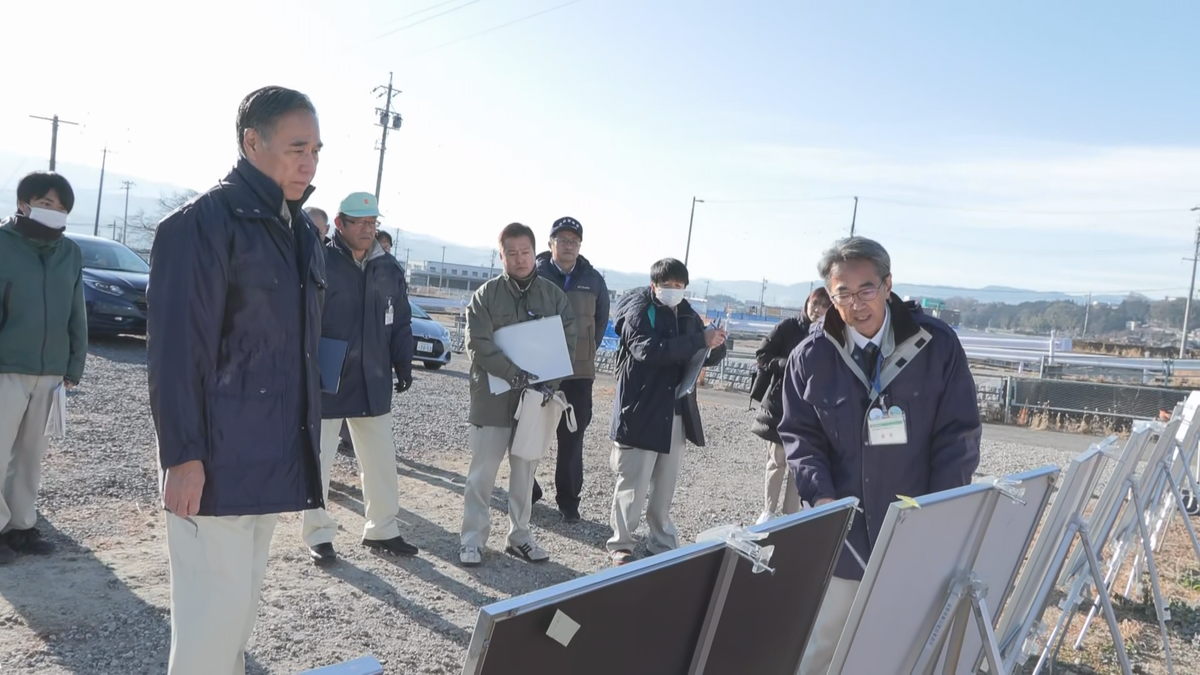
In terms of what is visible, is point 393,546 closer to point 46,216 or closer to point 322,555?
point 322,555

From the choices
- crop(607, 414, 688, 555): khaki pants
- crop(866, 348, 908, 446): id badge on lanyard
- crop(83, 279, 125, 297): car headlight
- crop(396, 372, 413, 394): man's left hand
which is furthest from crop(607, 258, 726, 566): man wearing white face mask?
crop(83, 279, 125, 297): car headlight

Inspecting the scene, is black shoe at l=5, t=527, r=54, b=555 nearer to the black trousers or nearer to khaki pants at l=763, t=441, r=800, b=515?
the black trousers

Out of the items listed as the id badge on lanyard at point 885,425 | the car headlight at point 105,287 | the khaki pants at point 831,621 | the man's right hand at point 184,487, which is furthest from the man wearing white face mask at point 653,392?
the car headlight at point 105,287

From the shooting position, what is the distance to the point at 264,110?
2557 mm

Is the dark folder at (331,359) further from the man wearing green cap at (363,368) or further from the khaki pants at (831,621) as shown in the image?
the khaki pants at (831,621)

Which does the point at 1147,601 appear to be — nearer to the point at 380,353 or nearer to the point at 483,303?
the point at 483,303

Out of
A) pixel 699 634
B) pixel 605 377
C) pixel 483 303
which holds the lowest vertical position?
pixel 605 377

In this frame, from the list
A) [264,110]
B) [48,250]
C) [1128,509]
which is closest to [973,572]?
[264,110]

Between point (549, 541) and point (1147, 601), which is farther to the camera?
point (549, 541)

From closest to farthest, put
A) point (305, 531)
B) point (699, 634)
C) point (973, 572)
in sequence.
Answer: point (699, 634) → point (973, 572) → point (305, 531)

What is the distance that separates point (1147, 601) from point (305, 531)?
5377mm

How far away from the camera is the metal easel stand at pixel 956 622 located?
2.18 meters

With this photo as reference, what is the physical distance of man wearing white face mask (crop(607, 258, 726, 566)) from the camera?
512 centimetres

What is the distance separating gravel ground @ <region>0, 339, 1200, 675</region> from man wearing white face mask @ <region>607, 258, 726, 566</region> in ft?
1.80
